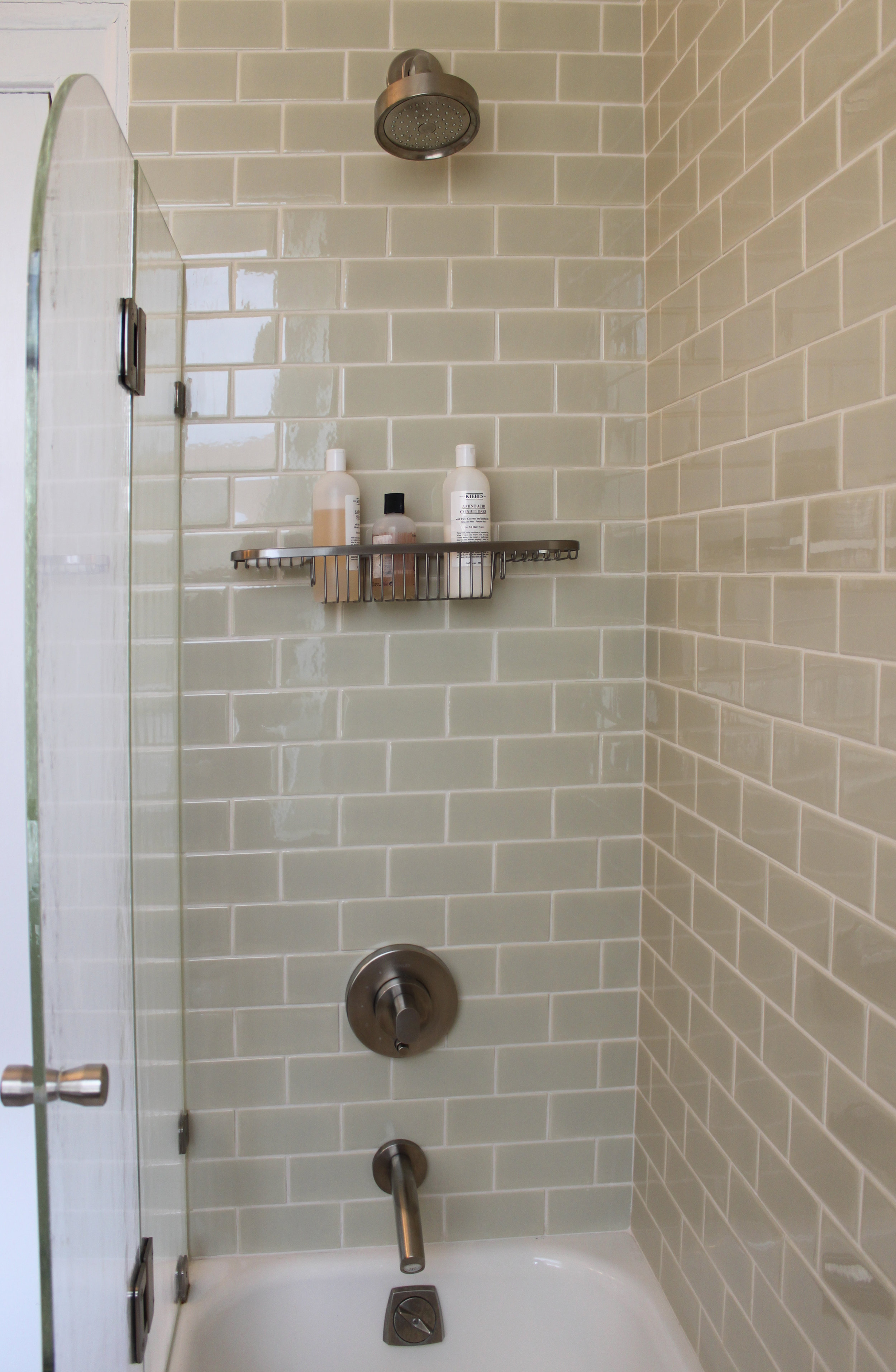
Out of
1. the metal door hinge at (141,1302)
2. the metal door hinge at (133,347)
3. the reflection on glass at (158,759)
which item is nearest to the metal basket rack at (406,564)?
the reflection on glass at (158,759)

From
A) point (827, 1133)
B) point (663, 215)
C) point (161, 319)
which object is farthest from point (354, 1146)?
point (663, 215)

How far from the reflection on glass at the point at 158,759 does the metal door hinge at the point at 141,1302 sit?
4 centimetres

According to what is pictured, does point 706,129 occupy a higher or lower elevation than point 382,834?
higher

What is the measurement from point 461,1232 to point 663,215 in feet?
5.49

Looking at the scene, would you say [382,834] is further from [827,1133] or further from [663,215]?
[663,215]

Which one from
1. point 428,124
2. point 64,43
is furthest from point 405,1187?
point 64,43

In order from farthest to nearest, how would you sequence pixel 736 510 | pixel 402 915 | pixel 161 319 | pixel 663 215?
pixel 402 915, pixel 663 215, pixel 161 319, pixel 736 510

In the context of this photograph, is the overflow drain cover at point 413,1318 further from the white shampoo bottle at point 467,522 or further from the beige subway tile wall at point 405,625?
the white shampoo bottle at point 467,522

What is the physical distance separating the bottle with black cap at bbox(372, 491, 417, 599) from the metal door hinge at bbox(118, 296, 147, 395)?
1.27 feet

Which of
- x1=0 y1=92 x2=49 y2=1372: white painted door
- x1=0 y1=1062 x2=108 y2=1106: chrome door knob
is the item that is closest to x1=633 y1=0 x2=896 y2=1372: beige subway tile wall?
x1=0 y1=1062 x2=108 y2=1106: chrome door knob

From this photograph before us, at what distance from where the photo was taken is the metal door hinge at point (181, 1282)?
4.47 ft

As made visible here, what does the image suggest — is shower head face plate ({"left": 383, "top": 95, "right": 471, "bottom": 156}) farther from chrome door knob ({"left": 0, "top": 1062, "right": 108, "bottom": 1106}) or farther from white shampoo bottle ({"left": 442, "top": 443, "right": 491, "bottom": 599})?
chrome door knob ({"left": 0, "top": 1062, "right": 108, "bottom": 1106})

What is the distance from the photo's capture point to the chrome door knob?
2.43ft

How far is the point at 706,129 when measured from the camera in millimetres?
1220
